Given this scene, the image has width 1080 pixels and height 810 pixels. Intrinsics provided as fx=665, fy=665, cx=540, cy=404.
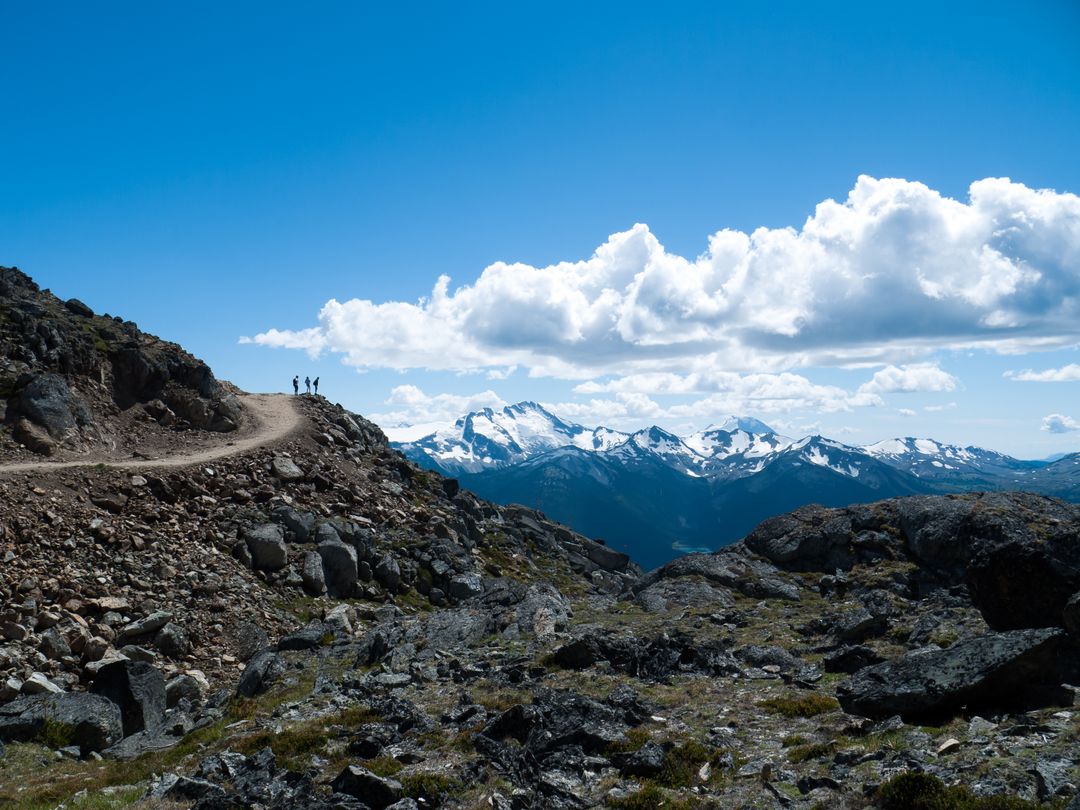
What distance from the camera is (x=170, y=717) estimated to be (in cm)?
2708

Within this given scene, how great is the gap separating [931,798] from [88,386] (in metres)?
63.5

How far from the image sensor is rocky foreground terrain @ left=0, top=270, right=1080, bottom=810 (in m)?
16.5

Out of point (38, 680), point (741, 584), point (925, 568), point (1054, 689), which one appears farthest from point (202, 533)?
point (925, 568)

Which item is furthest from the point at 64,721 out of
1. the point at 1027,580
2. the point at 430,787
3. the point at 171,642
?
the point at 1027,580

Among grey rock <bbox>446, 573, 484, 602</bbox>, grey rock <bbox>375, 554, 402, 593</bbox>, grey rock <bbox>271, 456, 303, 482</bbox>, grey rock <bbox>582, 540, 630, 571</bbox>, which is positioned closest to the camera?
grey rock <bbox>375, 554, 402, 593</bbox>

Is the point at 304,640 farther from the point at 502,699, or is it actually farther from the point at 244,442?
the point at 244,442

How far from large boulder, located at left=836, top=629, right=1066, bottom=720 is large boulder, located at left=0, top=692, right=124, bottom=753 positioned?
26.2 meters

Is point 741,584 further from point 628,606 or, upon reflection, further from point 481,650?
point 481,650

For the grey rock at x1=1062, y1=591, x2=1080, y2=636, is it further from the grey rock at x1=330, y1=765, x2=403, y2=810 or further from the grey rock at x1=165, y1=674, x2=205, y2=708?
the grey rock at x1=165, y1=674, x2=205, y2=708

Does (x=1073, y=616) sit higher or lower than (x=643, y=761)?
higher

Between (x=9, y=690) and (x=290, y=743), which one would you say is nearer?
(x=290, y=743)

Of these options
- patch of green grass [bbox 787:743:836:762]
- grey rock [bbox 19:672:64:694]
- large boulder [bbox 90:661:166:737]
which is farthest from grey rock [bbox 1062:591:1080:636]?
grey rock [bbox 19:672:64:694]

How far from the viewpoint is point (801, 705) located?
20.5m

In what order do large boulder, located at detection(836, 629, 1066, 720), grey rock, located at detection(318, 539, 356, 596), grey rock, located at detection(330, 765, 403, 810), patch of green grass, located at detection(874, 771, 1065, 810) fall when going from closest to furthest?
patch of green grass, located at detection(874, 771, 1065, 810)
grey rock, located at detection(330, 765, 403, 810)
large boulder, located at detection(836, 629, 1066, 720)
grey rock, located at detection(318, 539, 356, 596)
